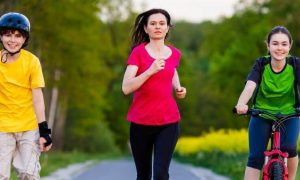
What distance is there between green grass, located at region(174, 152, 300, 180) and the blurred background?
6.85 meters

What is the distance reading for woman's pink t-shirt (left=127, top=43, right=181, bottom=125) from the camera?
695cm

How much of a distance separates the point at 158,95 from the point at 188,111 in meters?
73.3

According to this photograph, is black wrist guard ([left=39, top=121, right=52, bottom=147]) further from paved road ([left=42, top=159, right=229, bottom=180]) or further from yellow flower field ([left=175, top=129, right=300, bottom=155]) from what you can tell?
yellow flower field ([left=175, top=129, right=300, bottom=155])

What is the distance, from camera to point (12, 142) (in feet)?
22.3

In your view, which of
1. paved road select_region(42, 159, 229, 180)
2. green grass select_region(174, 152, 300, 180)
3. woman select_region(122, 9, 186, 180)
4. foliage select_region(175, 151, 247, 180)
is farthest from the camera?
foliage select_region(175, 151, 247, 180)

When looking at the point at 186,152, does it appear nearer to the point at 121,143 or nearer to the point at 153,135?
the point at 153,135

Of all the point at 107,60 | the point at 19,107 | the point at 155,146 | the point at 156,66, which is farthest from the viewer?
the point at 107,60

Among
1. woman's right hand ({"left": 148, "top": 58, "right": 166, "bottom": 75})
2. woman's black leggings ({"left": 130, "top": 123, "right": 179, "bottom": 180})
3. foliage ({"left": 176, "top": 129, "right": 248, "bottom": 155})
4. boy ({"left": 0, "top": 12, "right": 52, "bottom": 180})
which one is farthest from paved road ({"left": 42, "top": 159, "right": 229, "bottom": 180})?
woman's right hand ({"left": 148, "top": 58, "right": 166, "bottom": 75})

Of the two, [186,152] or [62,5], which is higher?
[62,5]

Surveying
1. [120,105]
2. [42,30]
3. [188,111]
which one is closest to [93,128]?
[120,105]

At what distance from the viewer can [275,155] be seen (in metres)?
6.93

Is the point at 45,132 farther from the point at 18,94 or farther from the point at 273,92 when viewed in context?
the point at 273,92

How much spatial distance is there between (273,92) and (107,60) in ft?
188

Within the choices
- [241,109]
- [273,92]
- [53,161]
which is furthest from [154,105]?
[53,161]
